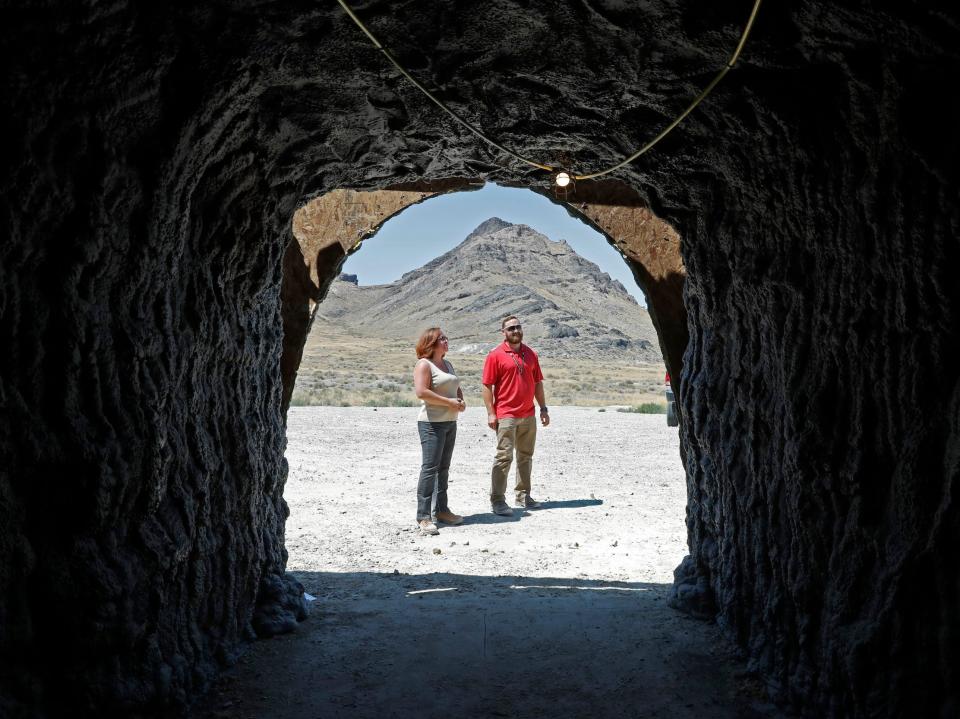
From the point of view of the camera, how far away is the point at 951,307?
7.54 feet

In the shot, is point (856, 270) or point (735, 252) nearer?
point (856, 270)

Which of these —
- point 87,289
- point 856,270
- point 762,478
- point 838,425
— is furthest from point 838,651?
point 87,289

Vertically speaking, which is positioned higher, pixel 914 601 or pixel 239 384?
pixel 239 384

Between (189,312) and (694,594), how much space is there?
3169 millimetres

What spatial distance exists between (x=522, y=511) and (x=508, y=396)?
1.20 metres

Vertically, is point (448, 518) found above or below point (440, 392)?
below

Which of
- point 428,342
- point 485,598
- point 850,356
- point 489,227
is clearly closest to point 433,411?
point 428,342

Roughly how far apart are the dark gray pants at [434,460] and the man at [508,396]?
615 mm

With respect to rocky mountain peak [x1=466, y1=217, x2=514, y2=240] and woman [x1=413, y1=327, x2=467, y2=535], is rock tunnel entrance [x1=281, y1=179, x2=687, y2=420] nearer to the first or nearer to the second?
woman [x1=413, y1=327, x2=467, y2=535]

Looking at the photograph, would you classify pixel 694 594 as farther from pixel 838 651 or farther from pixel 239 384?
pixel 239 384

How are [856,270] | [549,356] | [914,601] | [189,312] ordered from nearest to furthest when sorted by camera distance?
[914,601] → [856,270] → [189,312] → [549,356]

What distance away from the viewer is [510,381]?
26.4 ft

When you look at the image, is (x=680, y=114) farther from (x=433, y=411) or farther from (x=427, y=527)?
(x=427, y=527)

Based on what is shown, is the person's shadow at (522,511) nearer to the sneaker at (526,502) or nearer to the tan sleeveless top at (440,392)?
the sneaker at (526,502)
